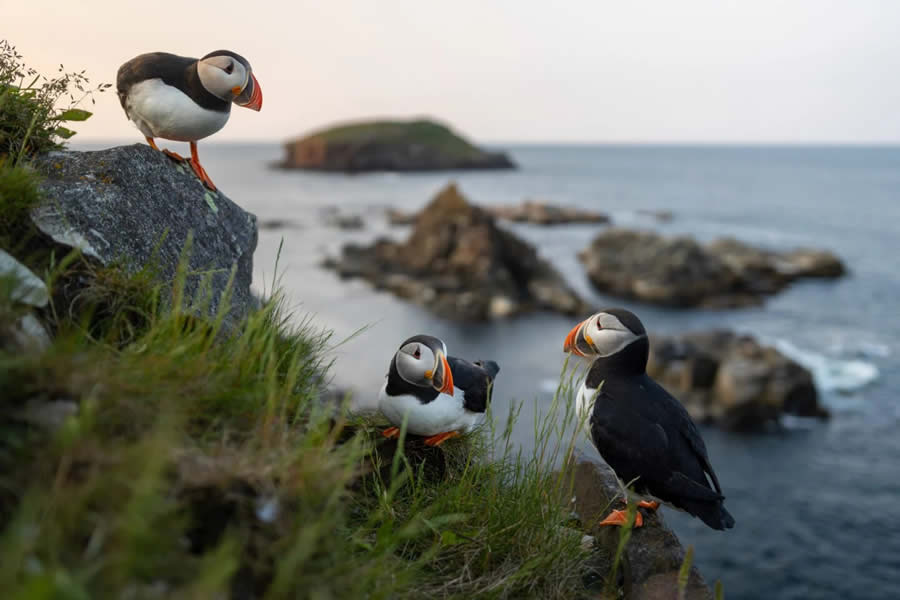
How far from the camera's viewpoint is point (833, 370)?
30484 millimetres

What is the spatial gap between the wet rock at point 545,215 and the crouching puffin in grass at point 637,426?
6416cm

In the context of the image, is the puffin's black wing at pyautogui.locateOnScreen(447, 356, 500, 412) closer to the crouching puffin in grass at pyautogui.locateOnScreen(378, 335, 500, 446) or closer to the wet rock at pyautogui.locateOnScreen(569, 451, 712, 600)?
the crouching puffin in grass at pyautogui.locateOnScreen(378, 335, 500, 446)

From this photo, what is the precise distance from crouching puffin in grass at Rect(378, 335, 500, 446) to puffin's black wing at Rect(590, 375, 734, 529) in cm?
82

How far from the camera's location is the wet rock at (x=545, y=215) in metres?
68.2

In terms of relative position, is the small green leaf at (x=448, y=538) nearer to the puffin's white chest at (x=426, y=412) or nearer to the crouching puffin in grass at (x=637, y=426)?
the puffin's white chest at (x=426, y=412)

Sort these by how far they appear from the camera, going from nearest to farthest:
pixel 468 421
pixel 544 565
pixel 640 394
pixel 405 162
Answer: pixel 544 565, pixel 640 394, pixel 468 421, pixel 405 162

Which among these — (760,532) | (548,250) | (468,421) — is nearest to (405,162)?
(548,250)

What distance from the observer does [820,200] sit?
101500 mm

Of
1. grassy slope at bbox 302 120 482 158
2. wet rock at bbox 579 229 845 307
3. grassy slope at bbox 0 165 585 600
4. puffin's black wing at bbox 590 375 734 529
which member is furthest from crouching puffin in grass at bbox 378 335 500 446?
grassy slope at bbox 302 120 482 158

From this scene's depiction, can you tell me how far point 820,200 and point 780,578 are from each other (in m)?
98.0

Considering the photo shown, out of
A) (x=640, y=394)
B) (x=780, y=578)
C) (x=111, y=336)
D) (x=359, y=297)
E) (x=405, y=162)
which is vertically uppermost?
(x=405, y=162)

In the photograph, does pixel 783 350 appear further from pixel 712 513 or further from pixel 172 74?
pixel 172 74

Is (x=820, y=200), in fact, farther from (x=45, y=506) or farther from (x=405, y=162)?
(x=45, y=506)

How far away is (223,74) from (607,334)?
2.80 metres
